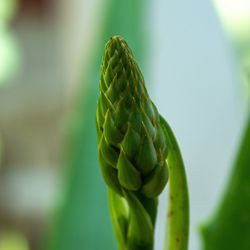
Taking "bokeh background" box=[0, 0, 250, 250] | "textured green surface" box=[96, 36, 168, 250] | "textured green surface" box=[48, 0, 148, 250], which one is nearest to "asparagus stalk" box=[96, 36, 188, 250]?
A: "textured green surface" box=[96, 36, 168, 250]

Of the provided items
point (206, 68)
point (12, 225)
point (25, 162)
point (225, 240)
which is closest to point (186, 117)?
point (206, 68)

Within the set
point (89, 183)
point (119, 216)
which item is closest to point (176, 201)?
point (119, 216)

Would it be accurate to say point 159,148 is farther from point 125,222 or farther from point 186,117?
point 186,117

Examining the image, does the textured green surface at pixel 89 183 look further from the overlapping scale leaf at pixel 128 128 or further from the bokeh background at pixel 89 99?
the overlapping scale leaf at pixel 128 128

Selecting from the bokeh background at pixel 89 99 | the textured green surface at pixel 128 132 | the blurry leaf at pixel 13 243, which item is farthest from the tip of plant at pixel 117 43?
the blurry leaf at pixel 13 243

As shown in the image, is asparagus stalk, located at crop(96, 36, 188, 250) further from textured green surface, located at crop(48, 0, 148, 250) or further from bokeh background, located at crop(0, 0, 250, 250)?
textured green surface, located at crop(48, 0, 148, 250)

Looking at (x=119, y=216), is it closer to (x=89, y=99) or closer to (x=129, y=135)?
(x=129, y=135)
